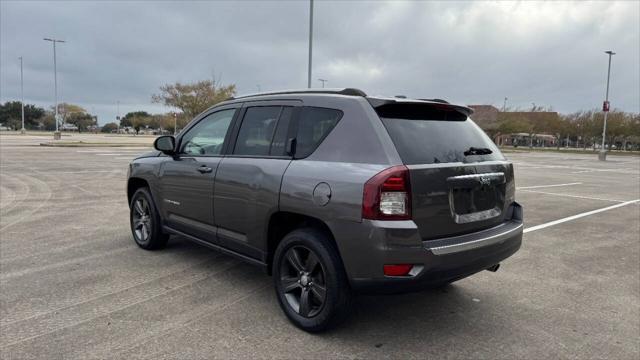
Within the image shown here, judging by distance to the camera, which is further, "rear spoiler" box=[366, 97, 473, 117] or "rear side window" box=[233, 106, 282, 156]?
"rear side window" box=[233, 106, 282, 156]

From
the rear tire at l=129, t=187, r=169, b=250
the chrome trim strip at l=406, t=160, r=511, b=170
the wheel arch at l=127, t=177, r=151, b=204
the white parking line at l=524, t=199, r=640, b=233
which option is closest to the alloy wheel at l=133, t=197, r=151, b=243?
the rear tire at l=129, t=187, r=169, b=250

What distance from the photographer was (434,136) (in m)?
3.46

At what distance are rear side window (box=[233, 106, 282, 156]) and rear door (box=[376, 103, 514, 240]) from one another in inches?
40.9

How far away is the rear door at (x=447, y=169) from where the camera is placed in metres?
3.09

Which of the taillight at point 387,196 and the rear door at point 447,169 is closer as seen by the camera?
the taillight at point 387,196

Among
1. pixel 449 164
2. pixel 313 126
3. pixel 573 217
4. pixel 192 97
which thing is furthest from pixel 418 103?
pixel 192 97

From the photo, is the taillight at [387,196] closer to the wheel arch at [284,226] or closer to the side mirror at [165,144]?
the wheel arch at [284,226]

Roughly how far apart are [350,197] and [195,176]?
2077 millimetres

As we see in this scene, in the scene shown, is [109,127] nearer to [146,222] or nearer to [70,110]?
[70,110]

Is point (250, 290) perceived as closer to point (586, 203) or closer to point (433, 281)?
point (433, 281)

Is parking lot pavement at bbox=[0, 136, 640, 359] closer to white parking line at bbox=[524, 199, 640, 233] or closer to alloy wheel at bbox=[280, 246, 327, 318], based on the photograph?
alloy wheel at bbox=[280, 246, 327, 318]

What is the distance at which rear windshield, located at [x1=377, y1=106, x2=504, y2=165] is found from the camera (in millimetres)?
3221

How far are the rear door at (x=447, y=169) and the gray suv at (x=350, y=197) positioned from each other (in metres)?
0.01

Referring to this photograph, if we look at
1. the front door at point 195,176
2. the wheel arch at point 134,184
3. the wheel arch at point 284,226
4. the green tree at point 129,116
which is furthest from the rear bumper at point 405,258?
the green tree at point 129,116
